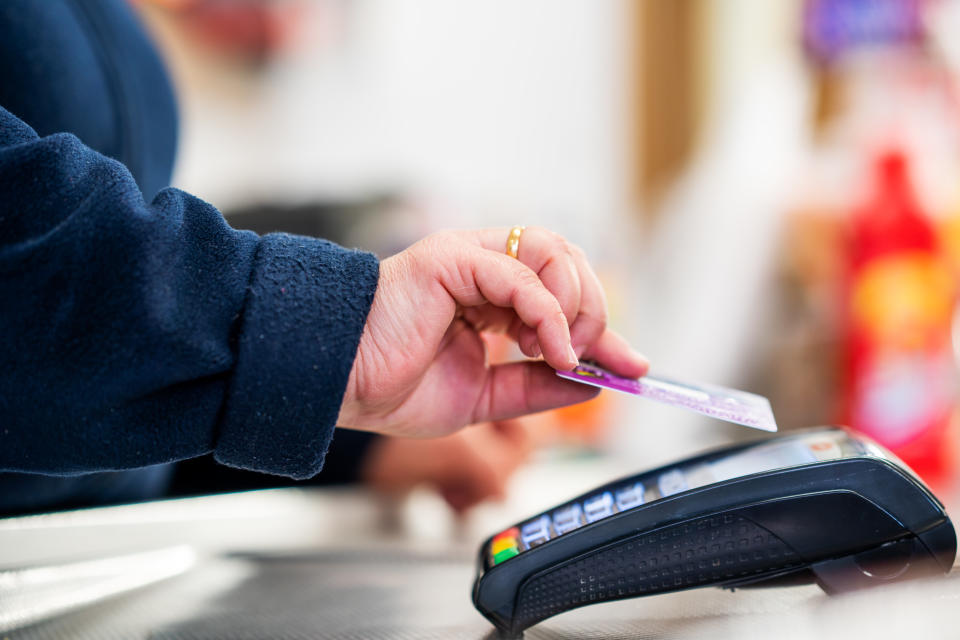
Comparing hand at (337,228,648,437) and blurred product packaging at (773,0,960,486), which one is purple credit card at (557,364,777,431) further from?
blurred product packaging at (773,0,960,486)

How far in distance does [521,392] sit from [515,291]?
96mm

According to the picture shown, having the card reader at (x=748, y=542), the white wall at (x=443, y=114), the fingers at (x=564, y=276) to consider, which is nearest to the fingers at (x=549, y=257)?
the fingers at (x=564, y=276)

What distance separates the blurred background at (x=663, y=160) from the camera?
97 centimetres

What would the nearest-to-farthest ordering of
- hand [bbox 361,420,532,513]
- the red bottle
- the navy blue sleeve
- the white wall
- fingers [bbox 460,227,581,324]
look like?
1. the navy blue sleeve
2. fingers [bbox 460,227,581,324]
3. hand [bbox 361,420,532,513]
4. the red bottle
5. the white wall

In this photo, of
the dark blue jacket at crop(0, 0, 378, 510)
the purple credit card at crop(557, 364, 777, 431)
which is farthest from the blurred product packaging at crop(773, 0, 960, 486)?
the dark blue jacket at crop(0, 0, 378, 510)

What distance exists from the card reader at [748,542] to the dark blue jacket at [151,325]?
0.40 ft

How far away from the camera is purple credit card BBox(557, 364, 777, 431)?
1.18 feet

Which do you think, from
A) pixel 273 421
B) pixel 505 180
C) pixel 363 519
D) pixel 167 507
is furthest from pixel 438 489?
pixel 505 180

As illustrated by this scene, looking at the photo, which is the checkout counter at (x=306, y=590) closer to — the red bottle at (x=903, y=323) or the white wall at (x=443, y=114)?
the red bottle at (x=903, y=323)

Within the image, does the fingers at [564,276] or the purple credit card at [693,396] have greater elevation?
the fingers at [564,276]

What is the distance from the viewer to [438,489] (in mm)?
689

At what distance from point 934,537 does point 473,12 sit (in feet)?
5.02

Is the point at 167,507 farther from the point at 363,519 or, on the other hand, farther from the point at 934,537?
the point at 934,537

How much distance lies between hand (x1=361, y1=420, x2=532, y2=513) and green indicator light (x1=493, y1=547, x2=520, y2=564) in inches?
10.8
